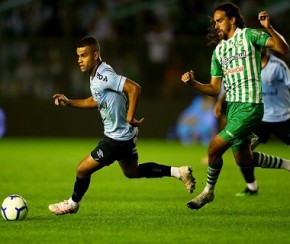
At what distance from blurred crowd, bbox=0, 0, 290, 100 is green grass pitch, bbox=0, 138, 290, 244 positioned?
5.20 m

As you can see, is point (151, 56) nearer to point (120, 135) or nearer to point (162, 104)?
point (162, 104)

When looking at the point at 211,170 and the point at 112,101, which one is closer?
the point at 112,101

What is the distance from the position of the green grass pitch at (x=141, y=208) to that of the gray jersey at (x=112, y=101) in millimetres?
839

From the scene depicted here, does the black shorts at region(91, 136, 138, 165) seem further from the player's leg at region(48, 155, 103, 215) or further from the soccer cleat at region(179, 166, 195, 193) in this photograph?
the soccer cleat at region(179, 166, 195, 193)

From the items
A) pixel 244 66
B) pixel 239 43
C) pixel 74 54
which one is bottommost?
pixel 74 54

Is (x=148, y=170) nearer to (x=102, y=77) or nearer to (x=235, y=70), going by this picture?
(x=102, y=77)

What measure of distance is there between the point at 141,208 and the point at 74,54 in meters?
13.3

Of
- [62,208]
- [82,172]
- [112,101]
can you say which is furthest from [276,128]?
[62,208]

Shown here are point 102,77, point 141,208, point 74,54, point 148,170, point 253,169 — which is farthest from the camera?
point 74,54

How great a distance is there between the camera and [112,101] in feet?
30.1

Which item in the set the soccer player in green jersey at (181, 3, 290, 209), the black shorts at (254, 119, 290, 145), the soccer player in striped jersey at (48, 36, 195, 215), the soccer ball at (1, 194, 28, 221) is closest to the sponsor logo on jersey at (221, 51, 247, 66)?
the soccer player in green jersey at (181, 3, 290, 209)

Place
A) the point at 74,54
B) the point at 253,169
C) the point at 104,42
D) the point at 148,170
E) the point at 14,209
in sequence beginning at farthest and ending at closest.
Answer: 1. the point at 74,54
2. the point at 104,42
3. the point at 253,169
4. the point at 148,170
5. the point at 14,209

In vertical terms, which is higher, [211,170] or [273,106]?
[273,106]

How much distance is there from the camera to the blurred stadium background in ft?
73.1
